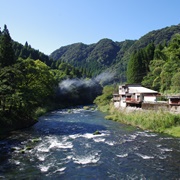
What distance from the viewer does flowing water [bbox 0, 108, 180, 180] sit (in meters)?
17.2

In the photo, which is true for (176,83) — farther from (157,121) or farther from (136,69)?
(136,69)

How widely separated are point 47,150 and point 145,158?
10109 mm

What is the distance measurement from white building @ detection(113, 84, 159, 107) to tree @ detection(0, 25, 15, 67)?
89.4 feet

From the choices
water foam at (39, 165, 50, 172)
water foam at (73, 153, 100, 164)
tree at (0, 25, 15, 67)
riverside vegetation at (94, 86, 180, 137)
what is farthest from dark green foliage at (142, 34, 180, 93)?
water foam at (39, 165, 50, 172)

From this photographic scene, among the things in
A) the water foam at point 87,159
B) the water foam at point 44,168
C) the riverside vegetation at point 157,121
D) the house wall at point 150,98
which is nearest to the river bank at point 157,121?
the riverside vegetation at point 157,121

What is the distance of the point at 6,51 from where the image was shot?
3906cm


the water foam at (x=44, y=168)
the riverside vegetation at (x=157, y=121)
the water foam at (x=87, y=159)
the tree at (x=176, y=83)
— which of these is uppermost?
the tree at (x=176, y=83)

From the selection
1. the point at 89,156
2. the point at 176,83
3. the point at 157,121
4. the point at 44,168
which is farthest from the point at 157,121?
the point at 44,168

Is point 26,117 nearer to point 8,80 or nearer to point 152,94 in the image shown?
point 8,80

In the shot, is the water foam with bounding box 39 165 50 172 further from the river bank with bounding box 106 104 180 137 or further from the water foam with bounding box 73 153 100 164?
the river bank with bounding box 106 104 180 137

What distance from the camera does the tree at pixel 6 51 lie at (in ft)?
127

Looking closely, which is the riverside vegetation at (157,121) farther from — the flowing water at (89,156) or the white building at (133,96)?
the white building at (133,96)

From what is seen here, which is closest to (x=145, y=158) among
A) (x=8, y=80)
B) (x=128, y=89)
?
(x=8, y=80)

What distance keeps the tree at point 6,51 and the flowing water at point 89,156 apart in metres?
13.4
